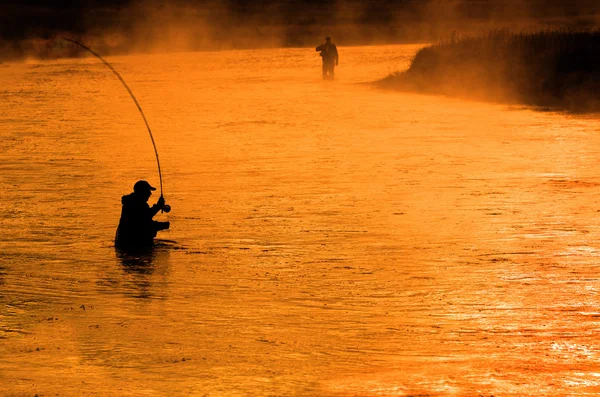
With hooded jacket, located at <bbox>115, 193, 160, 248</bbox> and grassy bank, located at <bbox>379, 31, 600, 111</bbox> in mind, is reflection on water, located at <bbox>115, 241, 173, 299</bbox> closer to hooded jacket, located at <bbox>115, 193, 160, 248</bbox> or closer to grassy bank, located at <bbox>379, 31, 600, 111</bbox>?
hooded jacket, located at <bbox>115, 193, 160, 248</bbox>

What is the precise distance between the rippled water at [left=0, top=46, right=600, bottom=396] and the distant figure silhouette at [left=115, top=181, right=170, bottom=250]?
0.24m

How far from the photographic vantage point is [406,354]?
821 cm

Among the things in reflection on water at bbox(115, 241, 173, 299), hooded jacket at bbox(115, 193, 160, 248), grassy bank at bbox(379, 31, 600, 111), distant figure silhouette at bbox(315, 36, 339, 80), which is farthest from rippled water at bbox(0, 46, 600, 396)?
distant figure silhouette at bbox(315, 36, 339, 80)

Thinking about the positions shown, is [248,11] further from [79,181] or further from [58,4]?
[79,181]

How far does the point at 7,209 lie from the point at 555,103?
1631cm

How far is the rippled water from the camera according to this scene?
313 inches

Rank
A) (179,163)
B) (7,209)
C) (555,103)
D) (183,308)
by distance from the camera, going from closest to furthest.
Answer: (183,308)
(7,209)
(179,163)
(555,103)

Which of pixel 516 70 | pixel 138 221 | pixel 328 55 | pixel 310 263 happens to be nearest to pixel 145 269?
pixel 138 221

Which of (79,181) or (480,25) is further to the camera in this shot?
(480,25)

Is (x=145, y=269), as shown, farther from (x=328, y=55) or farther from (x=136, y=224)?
(x=328, y=55)

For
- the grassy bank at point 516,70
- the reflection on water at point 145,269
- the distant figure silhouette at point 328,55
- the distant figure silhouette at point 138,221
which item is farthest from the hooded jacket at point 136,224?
the distant figure silhouette at point 328,55

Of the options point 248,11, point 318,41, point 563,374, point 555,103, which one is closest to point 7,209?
point 563,374

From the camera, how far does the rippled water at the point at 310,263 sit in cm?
795

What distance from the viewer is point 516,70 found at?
30.4 metres
